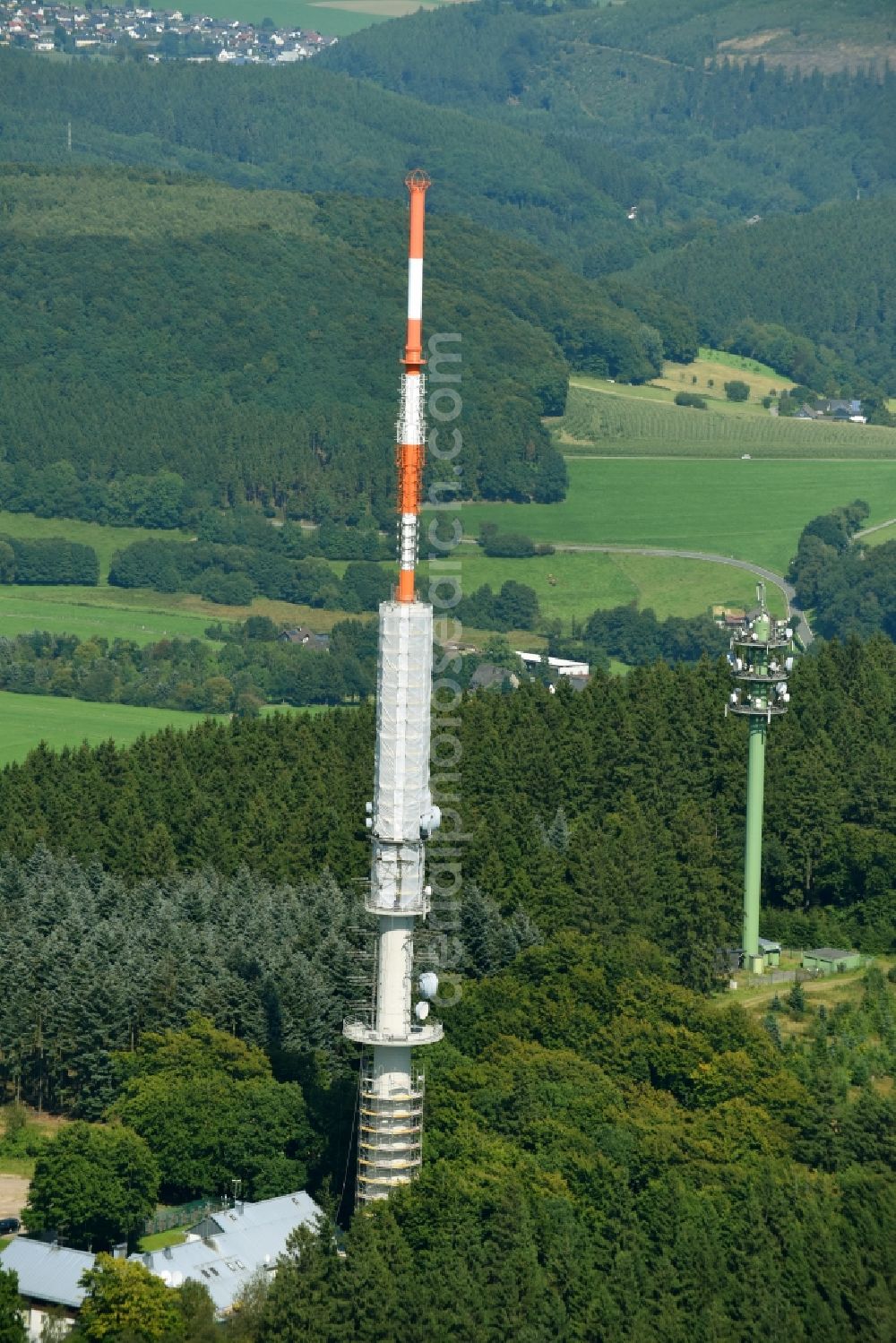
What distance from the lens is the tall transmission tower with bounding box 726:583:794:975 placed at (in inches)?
4471

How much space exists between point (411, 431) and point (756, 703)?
1108 inches

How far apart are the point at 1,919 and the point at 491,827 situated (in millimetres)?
17082

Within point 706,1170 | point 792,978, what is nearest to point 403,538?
point 706,1170

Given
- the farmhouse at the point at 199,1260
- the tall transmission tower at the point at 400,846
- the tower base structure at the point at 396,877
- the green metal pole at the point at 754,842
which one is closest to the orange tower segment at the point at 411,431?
the tall transmission tower at the point at 400,846

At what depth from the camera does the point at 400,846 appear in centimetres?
8806

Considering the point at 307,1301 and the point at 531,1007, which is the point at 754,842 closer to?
the point at 531,1007

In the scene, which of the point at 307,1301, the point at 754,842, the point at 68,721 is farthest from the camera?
the point at 68,721

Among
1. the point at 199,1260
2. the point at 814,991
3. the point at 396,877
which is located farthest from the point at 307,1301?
the point at 814,991

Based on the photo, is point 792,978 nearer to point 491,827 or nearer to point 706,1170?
point 491,827

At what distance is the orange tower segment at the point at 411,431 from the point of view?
87.8 metres

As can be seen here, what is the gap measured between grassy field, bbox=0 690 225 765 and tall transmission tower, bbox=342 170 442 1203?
80.8 m

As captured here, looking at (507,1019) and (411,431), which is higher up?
(411,431)

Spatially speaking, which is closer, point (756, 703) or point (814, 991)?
point (814, 991)

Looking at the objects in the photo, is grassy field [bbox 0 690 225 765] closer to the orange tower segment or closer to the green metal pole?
the green metal pole
